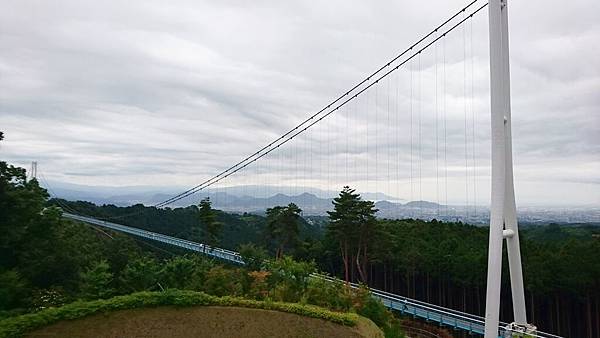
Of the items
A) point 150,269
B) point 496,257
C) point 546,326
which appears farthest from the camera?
point 546,326

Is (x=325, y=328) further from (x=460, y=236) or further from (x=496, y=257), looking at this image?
(x=460, y=236)

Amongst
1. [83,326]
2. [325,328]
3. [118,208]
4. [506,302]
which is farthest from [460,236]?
[118,208]

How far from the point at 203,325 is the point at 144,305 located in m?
1.66

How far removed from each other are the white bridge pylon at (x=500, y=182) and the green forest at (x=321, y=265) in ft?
14.6

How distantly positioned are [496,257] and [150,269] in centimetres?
1003

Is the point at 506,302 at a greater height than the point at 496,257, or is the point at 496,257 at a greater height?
the point at 496,257

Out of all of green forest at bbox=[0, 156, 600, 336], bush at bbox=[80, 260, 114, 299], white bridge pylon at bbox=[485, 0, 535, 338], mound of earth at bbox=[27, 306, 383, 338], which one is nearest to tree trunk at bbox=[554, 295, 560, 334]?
green forest at bbox=[0, 156, 600, 336]

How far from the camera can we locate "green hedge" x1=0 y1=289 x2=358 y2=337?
11.4 metres

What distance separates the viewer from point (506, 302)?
1917 cm

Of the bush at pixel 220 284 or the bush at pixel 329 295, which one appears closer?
the bush at pixel 329 295

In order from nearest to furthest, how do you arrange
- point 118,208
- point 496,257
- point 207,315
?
point 496,257
point 207,315
point 118,208

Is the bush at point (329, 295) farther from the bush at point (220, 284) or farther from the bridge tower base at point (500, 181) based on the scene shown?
the bridge tower base at point (500, 181)

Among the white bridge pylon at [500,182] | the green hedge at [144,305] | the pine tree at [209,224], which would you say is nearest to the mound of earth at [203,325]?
the green hedge at [144,305]

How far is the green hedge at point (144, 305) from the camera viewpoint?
37.3 ft
